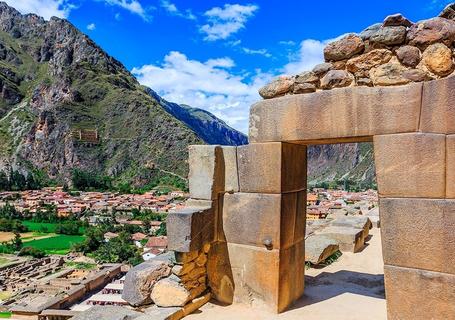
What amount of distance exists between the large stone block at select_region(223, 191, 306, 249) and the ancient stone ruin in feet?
0.04

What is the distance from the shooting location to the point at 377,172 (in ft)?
13.0

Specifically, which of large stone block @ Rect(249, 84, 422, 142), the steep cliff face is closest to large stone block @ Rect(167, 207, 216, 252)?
large stone block @ Rect(249, 84, 422, 142)

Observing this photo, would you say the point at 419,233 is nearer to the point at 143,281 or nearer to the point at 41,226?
the point at 143,281

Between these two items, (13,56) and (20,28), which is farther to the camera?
(20,28)

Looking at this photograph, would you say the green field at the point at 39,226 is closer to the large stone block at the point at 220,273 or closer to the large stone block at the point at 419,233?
the large stone block at the point at 220,273

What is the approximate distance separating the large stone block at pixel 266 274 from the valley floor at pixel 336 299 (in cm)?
13

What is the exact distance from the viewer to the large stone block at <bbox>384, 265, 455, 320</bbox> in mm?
3584

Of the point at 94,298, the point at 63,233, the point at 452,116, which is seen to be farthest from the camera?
the point at 63,233

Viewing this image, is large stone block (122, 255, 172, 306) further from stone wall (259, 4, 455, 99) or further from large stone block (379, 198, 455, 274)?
stone wall (259, 4, 455, 99)

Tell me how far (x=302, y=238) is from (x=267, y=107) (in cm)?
176

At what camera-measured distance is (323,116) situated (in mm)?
4199

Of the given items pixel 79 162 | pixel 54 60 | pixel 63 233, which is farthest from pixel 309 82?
pixel 54 60

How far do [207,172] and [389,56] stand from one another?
2.39 meters

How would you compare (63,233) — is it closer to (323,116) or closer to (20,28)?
(323,116)
